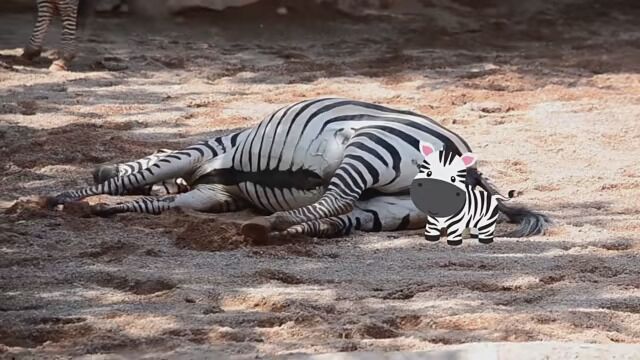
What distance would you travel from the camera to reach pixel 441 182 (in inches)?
185

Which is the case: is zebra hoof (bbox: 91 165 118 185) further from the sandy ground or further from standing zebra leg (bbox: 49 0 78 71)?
standing zebra leg (bbox: 49 0 78 71)

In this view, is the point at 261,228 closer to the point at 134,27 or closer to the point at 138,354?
the point at 138,354

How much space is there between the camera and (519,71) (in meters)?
9.83

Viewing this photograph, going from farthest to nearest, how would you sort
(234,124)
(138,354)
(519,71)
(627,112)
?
1. (519,71)
2. (627,112)
3. (234,124)
4. (138,354)

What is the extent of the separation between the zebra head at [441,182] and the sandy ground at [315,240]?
0.60 ft

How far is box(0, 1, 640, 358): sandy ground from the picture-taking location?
3.68 meters

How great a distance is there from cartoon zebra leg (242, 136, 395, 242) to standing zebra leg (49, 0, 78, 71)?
4.74 metres

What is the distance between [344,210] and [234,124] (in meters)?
2.65

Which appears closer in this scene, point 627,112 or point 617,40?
point 627,112

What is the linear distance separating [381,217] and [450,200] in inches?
22.3

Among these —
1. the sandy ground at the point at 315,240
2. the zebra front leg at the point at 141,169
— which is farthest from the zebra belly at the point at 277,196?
the zebra front leg at the point at 141,169

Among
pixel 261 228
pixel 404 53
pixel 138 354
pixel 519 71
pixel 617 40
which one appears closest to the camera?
pixel 138 354

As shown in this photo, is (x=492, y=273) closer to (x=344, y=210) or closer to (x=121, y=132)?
(x=344, y=210)

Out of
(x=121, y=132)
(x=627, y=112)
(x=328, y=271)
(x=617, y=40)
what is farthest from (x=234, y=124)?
(x=617, y=40)
